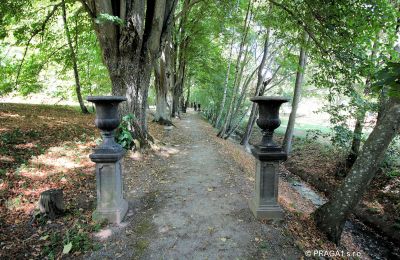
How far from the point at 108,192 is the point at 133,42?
423 centimetres

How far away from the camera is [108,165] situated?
3.86 meters

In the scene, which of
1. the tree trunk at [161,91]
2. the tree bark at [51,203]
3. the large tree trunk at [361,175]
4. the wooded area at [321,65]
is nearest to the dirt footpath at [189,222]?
the tree bark at [51,203]

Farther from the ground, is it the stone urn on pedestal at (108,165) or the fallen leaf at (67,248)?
the stone urn on pedestal at (108,165)

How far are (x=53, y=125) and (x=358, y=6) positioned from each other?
31.0 ft

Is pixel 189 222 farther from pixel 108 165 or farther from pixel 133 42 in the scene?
pixel 133 42

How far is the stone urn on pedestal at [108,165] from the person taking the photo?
382 cm

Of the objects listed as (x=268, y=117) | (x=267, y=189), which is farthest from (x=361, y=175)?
(x=268, y=117)

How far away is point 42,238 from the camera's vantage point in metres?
3.49

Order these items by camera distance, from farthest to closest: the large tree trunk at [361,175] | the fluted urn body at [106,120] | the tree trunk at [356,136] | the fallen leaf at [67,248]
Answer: the tree trunk at [356,136] < the large tree trunk at [361,175] < the fluted urn body at [106,120] < the fallen leaf at [67,248]

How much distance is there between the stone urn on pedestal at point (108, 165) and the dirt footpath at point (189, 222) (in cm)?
28

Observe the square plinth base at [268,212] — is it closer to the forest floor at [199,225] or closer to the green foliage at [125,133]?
the forest floor at [199,225]

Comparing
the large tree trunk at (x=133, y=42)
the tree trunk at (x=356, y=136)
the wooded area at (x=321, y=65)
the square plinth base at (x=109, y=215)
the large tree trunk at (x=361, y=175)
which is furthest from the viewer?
the tree trunk at (x=356, y=136)

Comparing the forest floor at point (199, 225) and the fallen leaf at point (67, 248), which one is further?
the forest floor at point (199, 225)

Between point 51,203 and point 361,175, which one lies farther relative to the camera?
point 361,175
